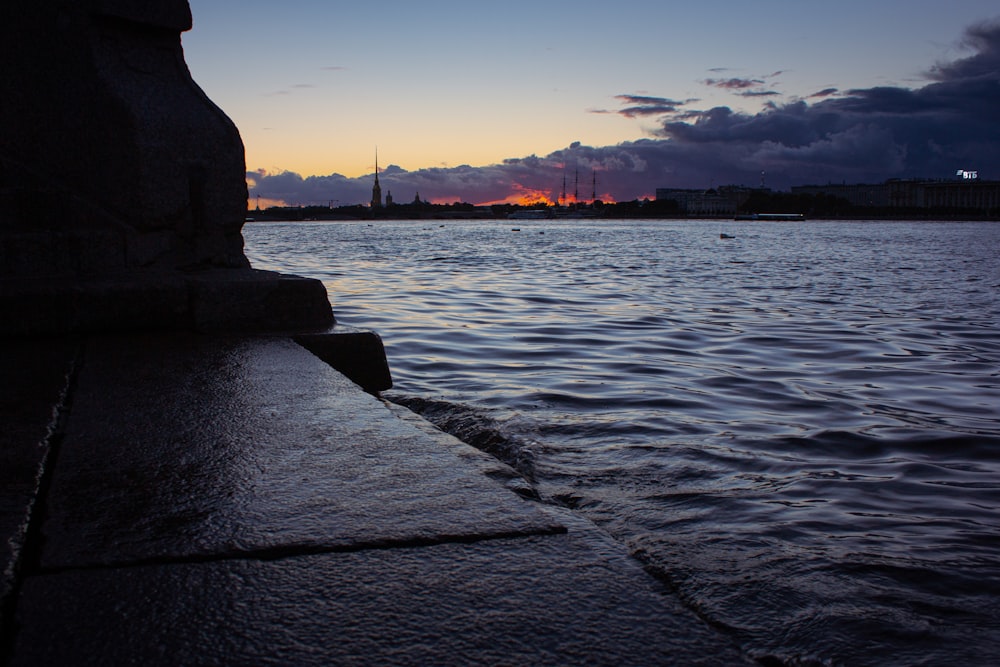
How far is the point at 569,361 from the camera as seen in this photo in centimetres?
617

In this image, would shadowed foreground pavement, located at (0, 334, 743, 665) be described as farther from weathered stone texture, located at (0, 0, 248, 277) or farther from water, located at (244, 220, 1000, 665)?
weathered stone texture, located at (0, 0, 248, 277)

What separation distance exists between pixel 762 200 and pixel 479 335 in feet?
562

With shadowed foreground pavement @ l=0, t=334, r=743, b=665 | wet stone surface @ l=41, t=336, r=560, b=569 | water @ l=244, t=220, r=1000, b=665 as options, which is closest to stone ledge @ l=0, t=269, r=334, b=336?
wet stone surface @ l=41, t=336, r=560, b=569

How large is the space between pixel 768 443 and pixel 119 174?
3.37m

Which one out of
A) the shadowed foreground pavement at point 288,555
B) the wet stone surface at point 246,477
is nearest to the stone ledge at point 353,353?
the wet stone surface at point 246,477

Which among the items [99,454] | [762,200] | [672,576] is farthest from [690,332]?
[762,200]

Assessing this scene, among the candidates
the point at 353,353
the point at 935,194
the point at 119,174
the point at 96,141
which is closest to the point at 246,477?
the point at 353,353

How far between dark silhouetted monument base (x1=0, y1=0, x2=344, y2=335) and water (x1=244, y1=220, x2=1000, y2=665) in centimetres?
134

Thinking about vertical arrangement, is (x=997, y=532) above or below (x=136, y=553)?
below

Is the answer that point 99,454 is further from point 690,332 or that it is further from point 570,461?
point 690,332

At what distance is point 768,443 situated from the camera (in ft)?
12.8

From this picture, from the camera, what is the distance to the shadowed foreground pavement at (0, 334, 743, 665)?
43.4 inches

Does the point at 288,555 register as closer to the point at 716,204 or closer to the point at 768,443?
the point at 768,443

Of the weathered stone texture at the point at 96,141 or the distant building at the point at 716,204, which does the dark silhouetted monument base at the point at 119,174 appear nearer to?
the weathered stone texture at the point at 96,141
